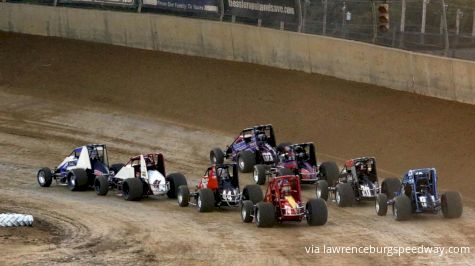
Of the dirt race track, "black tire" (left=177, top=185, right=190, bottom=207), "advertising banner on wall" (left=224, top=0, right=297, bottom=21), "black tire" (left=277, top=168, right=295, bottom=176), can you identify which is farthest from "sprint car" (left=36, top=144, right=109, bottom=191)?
"advertising banner on wall" (left=224, top=0, right=297, bottom=21)

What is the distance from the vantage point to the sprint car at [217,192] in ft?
75.3

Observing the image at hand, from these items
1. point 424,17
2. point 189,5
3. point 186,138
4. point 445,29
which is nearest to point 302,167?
point 186,138

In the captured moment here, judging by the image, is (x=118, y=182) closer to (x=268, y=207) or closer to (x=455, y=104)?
(x=268, y=207)

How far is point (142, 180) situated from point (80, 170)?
2.00m

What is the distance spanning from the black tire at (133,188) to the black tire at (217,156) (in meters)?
4.39

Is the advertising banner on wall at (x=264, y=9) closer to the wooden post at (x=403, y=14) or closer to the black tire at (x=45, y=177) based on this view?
the wooden post at (x=403, y=14)

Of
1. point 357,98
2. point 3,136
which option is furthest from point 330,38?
point 3,136

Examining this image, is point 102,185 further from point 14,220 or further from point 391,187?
point 391,187

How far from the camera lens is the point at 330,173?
25625 millimetres

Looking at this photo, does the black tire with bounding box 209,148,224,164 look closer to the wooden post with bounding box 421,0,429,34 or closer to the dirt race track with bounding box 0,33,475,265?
the dirt race track with bounding box 0,33,475,265

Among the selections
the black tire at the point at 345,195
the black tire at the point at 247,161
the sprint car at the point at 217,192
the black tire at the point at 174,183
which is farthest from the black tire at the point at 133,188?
the black tire at the point at 345,195

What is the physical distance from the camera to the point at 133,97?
36.9 metres

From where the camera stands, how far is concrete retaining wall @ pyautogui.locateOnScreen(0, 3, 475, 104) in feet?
105

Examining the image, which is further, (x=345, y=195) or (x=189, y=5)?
(x=189, y=5)
